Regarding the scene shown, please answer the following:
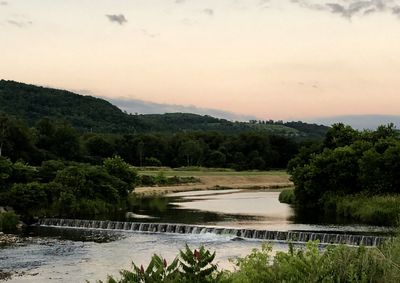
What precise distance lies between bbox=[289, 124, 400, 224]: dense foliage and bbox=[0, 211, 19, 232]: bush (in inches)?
949

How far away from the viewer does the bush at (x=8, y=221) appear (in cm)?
3728

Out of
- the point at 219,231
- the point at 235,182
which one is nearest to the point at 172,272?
the point at 219,231

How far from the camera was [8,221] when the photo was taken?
124ft

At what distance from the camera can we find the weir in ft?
99.1

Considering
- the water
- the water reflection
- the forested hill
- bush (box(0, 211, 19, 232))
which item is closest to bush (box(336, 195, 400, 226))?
the water reflection

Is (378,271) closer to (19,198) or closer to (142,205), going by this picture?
(19,198)

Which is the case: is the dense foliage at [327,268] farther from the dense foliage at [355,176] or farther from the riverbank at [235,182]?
the riverbank at [235,182]

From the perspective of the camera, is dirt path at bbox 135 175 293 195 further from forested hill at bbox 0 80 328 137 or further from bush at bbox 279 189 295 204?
forested hill at bbox 0 80 328 137

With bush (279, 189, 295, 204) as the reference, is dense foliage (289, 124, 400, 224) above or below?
above

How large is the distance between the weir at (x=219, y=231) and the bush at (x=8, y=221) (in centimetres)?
226

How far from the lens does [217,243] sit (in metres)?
31.1

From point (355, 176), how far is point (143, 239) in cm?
2190

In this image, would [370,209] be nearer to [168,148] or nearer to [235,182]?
[235,182]

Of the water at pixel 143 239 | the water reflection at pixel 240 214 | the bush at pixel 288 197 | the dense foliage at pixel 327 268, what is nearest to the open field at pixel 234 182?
the water reflection at pixel 240 214
